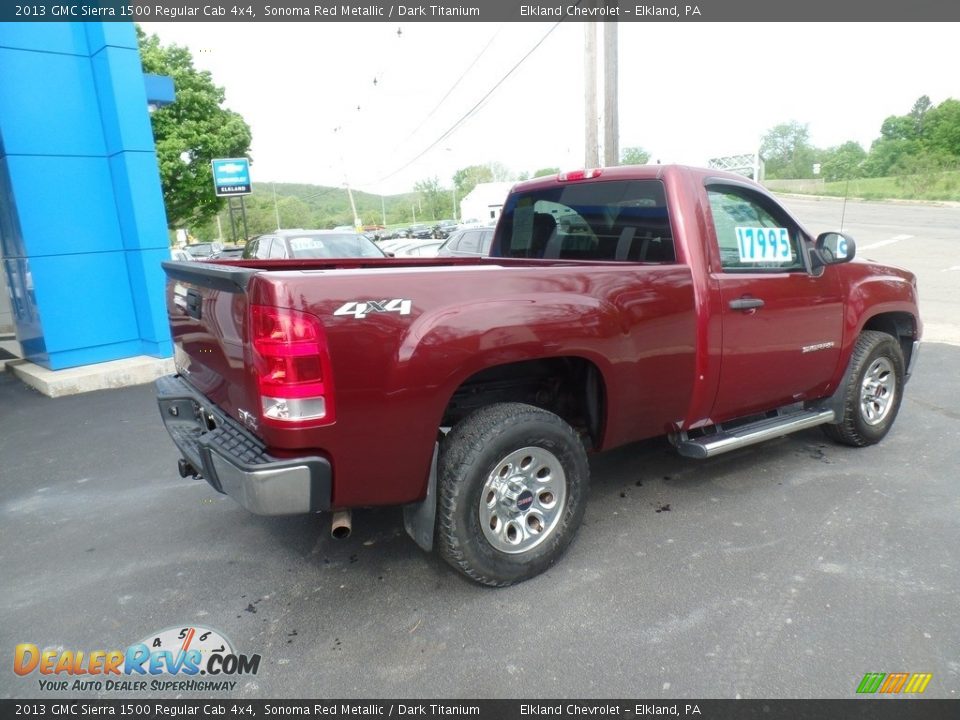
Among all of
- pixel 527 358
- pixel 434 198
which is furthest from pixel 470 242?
pixel 434 198

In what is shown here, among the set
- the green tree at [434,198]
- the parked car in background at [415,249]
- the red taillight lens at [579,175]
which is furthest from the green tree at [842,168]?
the green tree at [434,198]

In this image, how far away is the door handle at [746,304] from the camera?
361 cm

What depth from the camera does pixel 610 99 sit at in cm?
1036

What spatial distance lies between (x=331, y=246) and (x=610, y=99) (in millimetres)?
5161

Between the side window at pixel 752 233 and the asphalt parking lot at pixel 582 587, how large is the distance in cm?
140

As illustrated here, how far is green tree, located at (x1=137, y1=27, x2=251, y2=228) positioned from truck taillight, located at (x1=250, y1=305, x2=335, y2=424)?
27342mm

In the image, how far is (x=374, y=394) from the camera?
8.41 ft

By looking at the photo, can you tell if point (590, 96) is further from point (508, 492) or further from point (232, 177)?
point (232, 177)

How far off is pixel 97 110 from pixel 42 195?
1277 millimetres

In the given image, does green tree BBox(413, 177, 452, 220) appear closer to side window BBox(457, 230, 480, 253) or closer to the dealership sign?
the dealership sign

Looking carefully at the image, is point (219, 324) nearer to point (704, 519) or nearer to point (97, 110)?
point (704, 519)

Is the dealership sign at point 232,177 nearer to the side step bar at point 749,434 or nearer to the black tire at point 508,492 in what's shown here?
the side step bar at point 749,434

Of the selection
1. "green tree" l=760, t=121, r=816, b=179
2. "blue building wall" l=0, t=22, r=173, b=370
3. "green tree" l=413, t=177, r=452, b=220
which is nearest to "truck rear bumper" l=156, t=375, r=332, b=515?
"green tree" l=760, t=121, r=816, b=179
